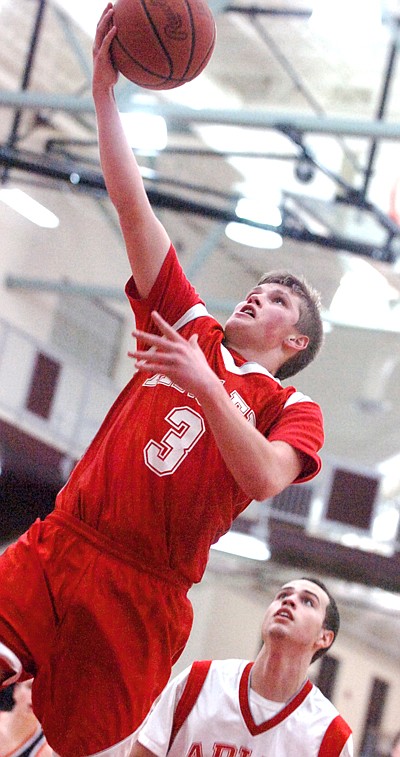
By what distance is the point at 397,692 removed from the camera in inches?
734

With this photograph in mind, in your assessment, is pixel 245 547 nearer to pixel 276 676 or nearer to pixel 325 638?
pixel 325 638

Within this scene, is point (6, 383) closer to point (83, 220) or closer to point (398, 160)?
point (83, 220)

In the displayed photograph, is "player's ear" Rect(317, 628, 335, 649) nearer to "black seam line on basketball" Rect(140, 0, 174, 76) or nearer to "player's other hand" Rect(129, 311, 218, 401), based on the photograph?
"player's other hand" Rect(129, 311, 218, 401)

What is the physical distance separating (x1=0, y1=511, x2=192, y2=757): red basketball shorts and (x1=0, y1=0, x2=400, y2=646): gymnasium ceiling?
7561mm

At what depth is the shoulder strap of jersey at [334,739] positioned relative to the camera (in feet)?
13.5

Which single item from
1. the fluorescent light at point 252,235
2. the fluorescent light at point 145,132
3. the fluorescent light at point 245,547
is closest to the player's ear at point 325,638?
the fluorescent light at point 145,132

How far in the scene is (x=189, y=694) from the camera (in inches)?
167

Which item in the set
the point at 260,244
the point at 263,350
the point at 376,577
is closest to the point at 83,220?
the point at 260,244

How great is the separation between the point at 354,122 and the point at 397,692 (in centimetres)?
1222

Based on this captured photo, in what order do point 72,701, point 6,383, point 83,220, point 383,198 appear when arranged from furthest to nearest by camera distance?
1. point 83,220
2. point 6,383
3. point 383,198
4. point 72,701

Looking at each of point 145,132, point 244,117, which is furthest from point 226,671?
Answer: point 145,132

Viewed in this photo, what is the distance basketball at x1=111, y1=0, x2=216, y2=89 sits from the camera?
2971mm

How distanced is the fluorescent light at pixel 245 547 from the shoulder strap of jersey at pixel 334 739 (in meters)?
11.8

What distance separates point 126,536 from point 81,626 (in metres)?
0.27
